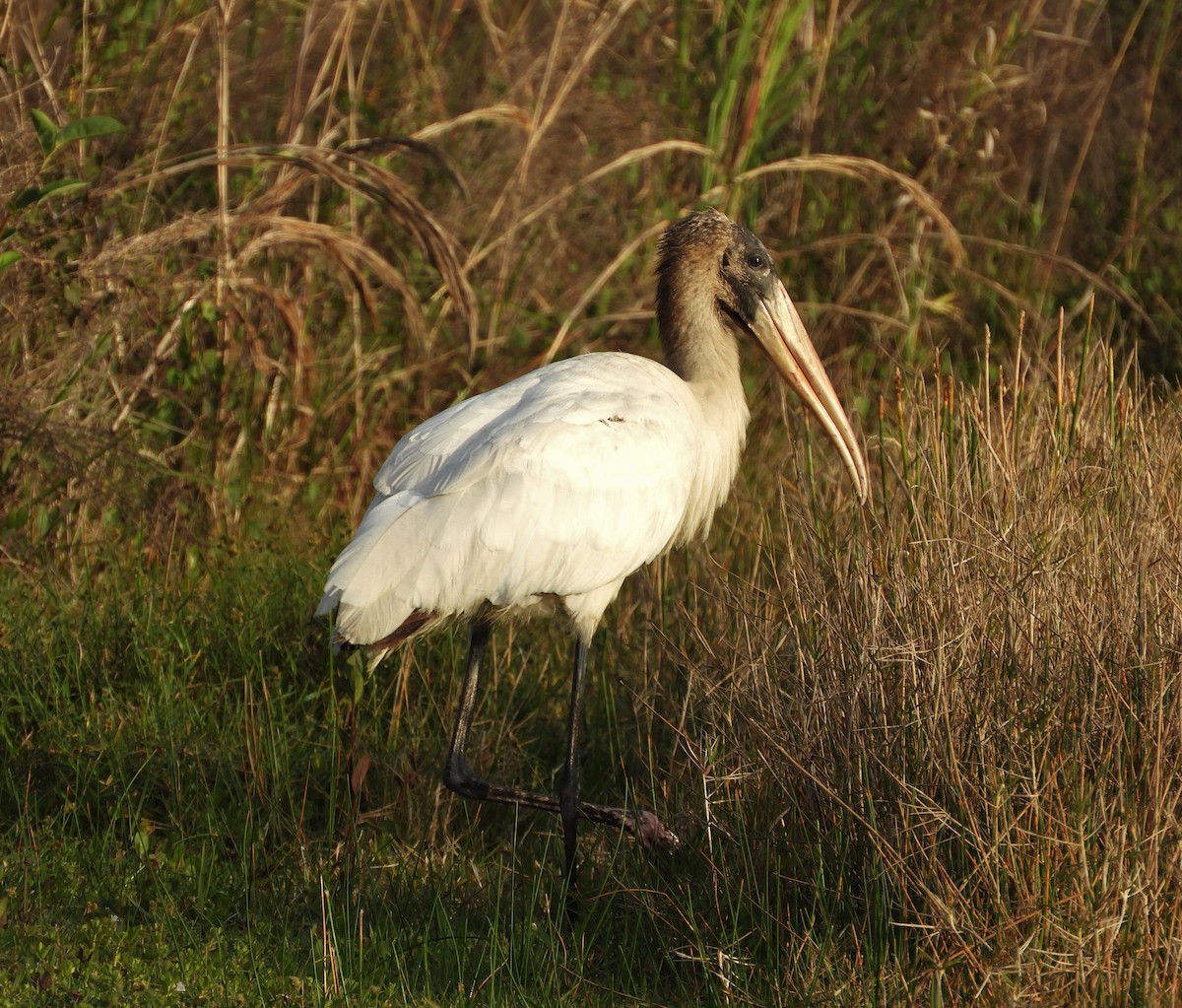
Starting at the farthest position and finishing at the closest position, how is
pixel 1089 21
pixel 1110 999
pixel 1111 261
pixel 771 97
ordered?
pixel 1089 21
pixel 1111 261
pixel 771 97
pixel 1110 999

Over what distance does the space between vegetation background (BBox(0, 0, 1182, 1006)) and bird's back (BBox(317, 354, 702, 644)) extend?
32 centimetres

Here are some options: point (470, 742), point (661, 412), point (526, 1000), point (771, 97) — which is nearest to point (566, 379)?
point (661, 412)

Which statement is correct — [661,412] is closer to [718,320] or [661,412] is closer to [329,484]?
[718,320]

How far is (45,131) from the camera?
188 inches

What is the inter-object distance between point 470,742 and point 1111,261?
14.4 ft

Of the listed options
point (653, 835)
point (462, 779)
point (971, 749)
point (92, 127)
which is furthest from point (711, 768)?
point (92, 127)

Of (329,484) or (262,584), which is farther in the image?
(329,484)

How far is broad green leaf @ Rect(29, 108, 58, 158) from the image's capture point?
15.6 ft

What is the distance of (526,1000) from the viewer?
3.28 metres

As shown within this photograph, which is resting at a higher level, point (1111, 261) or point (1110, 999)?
point (1111, 261)

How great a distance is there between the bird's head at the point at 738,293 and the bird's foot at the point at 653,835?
1.52 meters

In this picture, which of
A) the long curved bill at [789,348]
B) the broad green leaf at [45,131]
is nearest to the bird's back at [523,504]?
the long curved bill at [789,348]

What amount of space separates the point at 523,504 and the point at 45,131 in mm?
1946

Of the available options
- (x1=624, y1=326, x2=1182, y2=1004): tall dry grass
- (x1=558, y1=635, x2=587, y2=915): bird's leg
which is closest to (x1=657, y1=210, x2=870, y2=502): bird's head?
(x1=624, y1=326, x2=1182, y2=1004): tall dry grass
